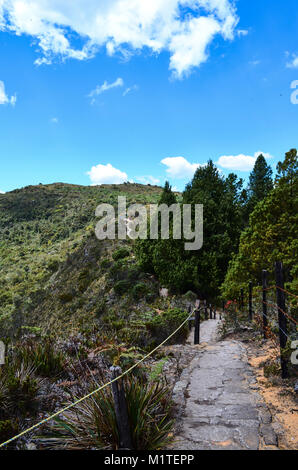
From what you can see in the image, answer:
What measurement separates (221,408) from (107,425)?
5.89ft

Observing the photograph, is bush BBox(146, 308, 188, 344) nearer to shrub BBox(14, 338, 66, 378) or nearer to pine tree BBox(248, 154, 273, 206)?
shrub BBox(14, 338, 66, 378)

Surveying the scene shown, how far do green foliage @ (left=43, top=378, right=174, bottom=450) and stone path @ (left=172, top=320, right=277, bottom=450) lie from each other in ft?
0.95

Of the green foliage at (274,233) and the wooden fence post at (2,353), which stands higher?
the green foliage at (274,233)

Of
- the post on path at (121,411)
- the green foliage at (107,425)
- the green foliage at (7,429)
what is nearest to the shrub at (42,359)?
the green foliage at (7,429)

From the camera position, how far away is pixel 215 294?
803 inches

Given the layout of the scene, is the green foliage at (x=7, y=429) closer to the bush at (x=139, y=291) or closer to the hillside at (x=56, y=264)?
the hillside at (x=56, y=264)

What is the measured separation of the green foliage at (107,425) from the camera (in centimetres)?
313

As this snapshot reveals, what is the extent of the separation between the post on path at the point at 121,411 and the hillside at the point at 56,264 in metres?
7.40

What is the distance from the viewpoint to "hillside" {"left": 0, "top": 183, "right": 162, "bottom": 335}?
24219 millimetres

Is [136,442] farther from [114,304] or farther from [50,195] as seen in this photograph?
[50,195]

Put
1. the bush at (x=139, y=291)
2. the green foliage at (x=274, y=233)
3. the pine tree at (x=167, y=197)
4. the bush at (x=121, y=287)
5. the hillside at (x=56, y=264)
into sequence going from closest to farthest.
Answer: the green foliage at (x=274, y=233) < the bush at (x=139, y=291) < the bush at (x=121, y=287) < the hillside at (x=56, y=264) < the pine tree at (x=167, y=197)

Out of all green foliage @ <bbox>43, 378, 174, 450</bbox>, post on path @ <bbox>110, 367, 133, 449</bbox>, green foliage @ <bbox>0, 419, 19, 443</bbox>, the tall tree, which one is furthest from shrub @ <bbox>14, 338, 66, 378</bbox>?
the tall tree

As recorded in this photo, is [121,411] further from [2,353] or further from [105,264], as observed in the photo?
[105,264]

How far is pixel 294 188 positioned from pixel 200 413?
10.9 meters
